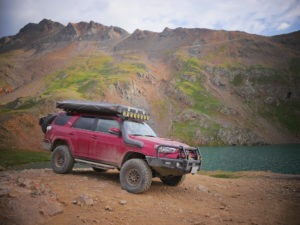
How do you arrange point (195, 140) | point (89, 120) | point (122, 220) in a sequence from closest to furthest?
1. point (122, 220)
2. point (89, 120)
3. point (195, 140)

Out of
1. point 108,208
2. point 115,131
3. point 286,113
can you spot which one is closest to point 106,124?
point 115,131

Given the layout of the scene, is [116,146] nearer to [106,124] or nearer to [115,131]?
[115,131]

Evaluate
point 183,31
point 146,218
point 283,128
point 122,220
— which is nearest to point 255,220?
point 146,218

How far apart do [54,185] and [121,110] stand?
3.44m

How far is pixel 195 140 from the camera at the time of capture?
108 metres

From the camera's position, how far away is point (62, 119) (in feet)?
39.8

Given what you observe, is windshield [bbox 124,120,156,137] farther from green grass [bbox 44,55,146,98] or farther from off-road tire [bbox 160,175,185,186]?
green grass [bbox 44,55,146,98]

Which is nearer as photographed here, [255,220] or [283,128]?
[255,220]

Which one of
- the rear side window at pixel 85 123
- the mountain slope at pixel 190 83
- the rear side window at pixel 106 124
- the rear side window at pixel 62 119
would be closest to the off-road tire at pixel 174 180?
the rear side window at pixel 106 124

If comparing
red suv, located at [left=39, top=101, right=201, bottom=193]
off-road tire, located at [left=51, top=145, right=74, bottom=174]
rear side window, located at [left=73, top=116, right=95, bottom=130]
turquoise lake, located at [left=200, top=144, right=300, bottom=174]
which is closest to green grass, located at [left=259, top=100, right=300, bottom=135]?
turquoise lake, located at [left=200, top=144, right=300, bottom=174]

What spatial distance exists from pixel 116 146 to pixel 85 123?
6.46 ft

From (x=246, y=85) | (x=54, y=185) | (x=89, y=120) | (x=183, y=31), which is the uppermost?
(x=183, y=31)

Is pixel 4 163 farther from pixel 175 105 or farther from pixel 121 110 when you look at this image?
pixel 175 105

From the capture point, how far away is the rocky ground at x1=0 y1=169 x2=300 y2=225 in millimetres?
6969
